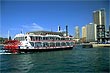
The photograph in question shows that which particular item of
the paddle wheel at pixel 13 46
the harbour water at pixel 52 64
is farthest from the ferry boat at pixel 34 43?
the harbour water at pixel 52 64

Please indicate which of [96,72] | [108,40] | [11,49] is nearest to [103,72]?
[96,72]

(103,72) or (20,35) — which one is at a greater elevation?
(20,35)

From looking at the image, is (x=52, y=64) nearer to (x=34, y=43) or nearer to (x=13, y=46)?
(x=13, y=46)

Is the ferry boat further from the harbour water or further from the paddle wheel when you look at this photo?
the harbour water

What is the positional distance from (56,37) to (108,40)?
76.4 meters

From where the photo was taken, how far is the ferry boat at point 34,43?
4839cm

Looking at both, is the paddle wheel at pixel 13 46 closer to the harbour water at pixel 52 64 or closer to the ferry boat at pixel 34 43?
the ferry boat at pixel 34 43

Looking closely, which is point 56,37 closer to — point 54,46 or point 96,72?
point 54,46

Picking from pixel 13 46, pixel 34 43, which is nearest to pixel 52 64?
pixel 13 46

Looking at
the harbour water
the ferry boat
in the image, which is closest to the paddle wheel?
the ferry boat

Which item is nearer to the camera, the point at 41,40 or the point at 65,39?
the point at 41,40

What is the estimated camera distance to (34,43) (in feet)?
174

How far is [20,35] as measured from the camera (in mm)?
51469

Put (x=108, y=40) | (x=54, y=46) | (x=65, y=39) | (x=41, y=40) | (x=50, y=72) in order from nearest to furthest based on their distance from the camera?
(x=50, y=72), (x=41, y=40), (x=54, y=46), (x=65, y=39), (x=108, y=40)
